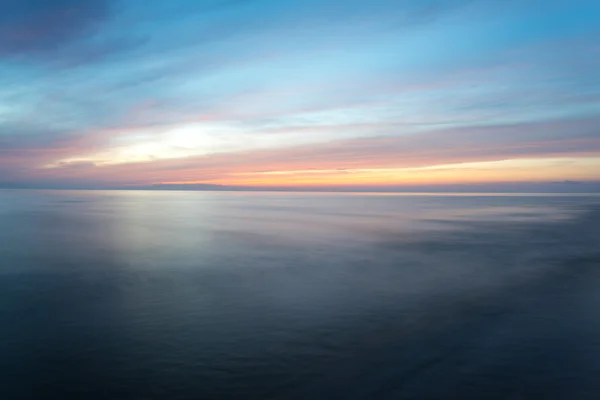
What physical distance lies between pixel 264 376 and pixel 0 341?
19.9ft

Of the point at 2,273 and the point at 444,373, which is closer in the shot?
the point at 444,373

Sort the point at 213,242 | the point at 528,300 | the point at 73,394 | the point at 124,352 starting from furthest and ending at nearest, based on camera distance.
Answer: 1. the point at 213,242
2. the point at 528,300
3. the point at 124,352
4. the point at 73,394

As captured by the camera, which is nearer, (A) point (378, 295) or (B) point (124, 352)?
(B) point (124, 352)

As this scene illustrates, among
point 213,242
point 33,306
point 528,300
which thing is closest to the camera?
point 33,306

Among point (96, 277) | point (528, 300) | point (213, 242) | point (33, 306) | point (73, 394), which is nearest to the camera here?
point (73, 394)

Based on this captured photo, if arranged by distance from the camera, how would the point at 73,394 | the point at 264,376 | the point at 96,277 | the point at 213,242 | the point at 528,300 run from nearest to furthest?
the point at 73,394 < the point at 264,376 < the point at 528,300 < the point at 96,277 < the point at 213,242

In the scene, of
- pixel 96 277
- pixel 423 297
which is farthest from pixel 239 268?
pixel 423 297

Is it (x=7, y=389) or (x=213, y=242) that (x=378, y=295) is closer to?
→ (x=7, y=389)

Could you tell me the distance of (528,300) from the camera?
13.0 meters

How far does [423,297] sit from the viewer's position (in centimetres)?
1335

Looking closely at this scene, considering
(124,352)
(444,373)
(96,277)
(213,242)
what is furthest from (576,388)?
(213,242)

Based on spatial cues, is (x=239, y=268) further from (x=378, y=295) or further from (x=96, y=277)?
(x=378, y=295)

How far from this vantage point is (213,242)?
27.6 m

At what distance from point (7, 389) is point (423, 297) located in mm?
10720
